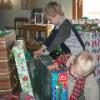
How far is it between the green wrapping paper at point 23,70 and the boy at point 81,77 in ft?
0.63

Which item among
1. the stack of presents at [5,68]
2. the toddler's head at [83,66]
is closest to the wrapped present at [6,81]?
the stack of presents at [5,68]

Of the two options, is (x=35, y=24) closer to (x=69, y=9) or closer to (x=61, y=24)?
(x=69, y=9)

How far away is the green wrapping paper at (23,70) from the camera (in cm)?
196

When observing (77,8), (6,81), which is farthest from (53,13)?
(77,8)

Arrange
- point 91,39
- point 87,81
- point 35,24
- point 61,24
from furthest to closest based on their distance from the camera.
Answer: point 35,24 < point 91,39 < point 61,24 < point 87,81

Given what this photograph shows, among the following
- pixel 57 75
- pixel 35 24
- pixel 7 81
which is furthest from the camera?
pixel 35 24

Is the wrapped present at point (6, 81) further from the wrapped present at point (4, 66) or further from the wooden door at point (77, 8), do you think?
the wooden door at point (77, 8)

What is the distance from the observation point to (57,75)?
1764mm

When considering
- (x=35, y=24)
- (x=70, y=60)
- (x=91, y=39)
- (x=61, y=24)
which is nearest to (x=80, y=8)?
(x=35, y=24)

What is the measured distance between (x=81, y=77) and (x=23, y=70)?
15.0 inches

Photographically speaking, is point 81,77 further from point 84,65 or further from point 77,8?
point 77,8

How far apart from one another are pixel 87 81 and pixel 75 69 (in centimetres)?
14

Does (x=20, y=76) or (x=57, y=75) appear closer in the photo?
(x=57, y=75)

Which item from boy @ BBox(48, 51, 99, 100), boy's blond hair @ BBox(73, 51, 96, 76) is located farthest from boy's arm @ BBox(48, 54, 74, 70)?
boy's blond hair @ BBox(73, 51, 96, 76)
